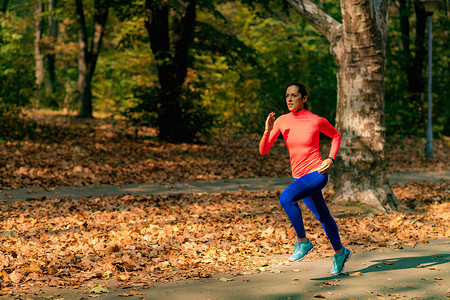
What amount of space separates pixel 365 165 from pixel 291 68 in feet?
52.7

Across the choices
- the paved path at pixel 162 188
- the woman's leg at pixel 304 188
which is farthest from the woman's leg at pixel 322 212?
the paved path at pixel 162 188

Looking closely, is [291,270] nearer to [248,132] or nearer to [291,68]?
[248,132]

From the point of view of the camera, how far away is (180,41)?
19.7 m

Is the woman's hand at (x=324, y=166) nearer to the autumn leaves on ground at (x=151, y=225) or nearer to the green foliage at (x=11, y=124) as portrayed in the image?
the autumn leaves on ground at (x=151, y=225)

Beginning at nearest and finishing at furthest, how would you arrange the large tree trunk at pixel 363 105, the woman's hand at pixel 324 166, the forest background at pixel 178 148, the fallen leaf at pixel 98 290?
the fallen leaf at pixel 98 290
the woman's hand at pixel 324 166
the forest background at pixel 178 148
the large tree trunk at pixel 363 105

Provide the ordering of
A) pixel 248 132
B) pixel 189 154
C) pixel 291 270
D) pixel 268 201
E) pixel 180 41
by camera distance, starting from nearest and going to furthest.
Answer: pixel 291 270
pixel 268 201
pixel 189 154
pixel 180 41
pixel 248 132

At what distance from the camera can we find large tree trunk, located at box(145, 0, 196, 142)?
64.5ft

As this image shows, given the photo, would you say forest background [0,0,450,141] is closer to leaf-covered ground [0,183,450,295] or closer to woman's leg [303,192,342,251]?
leaf-covered ground [0,183,450,295]

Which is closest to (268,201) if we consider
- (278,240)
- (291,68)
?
(278,240)

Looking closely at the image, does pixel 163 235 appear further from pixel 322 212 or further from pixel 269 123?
pixel 269 123

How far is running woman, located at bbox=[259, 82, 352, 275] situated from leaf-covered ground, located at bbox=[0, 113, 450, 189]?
7.98 metres

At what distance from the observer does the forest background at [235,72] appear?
61.5 ft

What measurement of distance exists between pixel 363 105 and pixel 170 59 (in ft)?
38.3

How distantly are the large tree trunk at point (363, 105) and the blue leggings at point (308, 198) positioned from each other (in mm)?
3892
